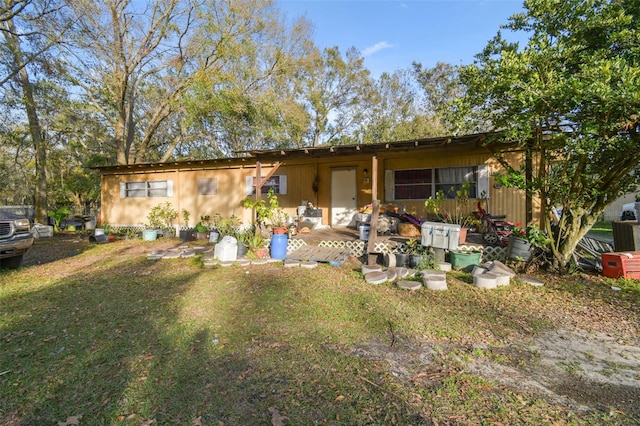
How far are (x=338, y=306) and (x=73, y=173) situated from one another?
23.1 metres

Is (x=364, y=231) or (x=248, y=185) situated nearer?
(x=364, y=231)

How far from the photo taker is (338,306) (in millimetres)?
4117

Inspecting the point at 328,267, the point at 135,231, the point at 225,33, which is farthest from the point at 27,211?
the point at 328,267

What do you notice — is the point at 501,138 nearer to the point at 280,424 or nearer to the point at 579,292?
the point at 579,292

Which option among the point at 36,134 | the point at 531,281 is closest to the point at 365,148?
the point at 531,281

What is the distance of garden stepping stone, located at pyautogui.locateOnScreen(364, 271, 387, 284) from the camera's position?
5.13 meters

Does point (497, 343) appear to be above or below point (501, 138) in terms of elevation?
below

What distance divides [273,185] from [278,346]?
313 inches

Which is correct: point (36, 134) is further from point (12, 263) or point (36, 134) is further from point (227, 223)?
point (227, 223)

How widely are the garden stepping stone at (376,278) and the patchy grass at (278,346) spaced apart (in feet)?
0.58

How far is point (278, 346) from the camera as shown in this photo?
3051 millimetres

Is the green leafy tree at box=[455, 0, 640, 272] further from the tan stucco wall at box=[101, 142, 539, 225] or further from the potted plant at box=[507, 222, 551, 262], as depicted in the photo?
the tan stucco wall at box=[101, 142, 539, 225]

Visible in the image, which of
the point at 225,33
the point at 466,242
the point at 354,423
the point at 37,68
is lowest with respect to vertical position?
the point at 354,423

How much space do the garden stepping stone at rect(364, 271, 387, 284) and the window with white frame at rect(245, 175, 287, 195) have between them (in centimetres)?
575
